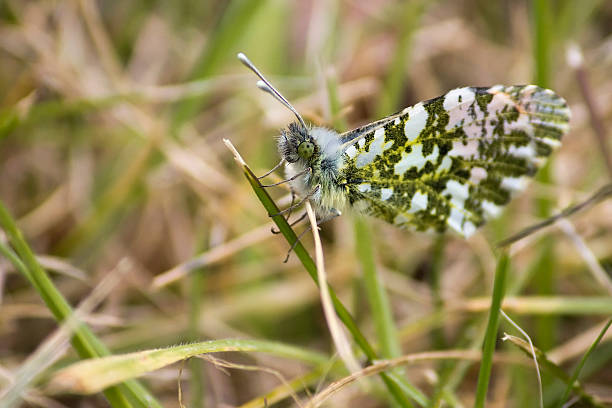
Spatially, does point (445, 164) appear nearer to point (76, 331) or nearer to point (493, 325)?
point (493, 325)

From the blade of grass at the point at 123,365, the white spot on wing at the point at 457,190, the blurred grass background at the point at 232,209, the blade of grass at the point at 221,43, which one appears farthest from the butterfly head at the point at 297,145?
the blade of grass at the point at 221,43

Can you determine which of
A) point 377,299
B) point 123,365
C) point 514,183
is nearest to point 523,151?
point 514,183

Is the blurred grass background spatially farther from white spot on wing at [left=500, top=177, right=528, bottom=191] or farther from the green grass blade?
white spot on wing at [left=500, top=177, right=528, bottom=191]

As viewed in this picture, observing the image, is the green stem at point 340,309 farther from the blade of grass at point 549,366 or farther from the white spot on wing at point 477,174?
the white spot on wing at point 477,174

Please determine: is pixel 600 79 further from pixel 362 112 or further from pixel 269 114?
pixel 269 114

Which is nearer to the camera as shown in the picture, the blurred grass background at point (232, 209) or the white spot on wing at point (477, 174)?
the white spot on wing at point (477, 174)

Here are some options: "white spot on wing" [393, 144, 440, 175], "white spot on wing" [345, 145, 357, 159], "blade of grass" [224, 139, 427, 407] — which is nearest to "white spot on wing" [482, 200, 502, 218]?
"white spot on wing" [393, 144, 440, 175]
